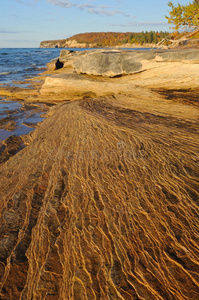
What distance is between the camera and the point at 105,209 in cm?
214

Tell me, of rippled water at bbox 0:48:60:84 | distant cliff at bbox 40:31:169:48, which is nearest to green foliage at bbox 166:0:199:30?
rippled water at bbox 0:48:60:84

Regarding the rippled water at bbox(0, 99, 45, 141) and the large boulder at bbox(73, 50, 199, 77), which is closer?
the rippled water at bbox(0, 99, 45, 141)

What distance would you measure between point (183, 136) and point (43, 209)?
2.38m

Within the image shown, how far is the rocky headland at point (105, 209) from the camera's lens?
1.52 meters

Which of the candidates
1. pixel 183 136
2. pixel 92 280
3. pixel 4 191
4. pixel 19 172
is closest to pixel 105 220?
pixel 92 280

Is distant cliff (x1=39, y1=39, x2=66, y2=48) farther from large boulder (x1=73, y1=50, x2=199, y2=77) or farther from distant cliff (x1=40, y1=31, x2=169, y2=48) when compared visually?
large boulder (x1=73, y1=50, x2=199, y2=77)

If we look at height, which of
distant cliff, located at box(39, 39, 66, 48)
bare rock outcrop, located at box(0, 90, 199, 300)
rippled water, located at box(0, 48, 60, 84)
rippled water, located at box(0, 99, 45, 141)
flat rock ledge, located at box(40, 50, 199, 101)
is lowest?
distant cliff, located at box(39, 39, 66, 48)

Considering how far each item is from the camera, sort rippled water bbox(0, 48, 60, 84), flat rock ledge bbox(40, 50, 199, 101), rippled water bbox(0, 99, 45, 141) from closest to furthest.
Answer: rippled water bbox(0, 99, 45, 141)
flat rock ledge bbox(40, 50, 199, 101)
rippled water bbox(0, 48, 60, 84)

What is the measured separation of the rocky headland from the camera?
1.52m

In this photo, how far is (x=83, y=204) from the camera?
2248mm

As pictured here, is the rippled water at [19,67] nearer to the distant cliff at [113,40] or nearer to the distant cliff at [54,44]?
the distant cliff at [113,40]

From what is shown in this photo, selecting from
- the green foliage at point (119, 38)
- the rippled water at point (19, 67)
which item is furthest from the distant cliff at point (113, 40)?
the rippled water at point (19, 67)

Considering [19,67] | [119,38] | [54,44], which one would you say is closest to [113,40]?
[119,38]

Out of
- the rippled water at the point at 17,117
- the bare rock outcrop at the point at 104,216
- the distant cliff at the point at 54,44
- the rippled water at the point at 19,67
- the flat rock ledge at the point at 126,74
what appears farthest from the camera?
the distant cliff at the point at 54,44
